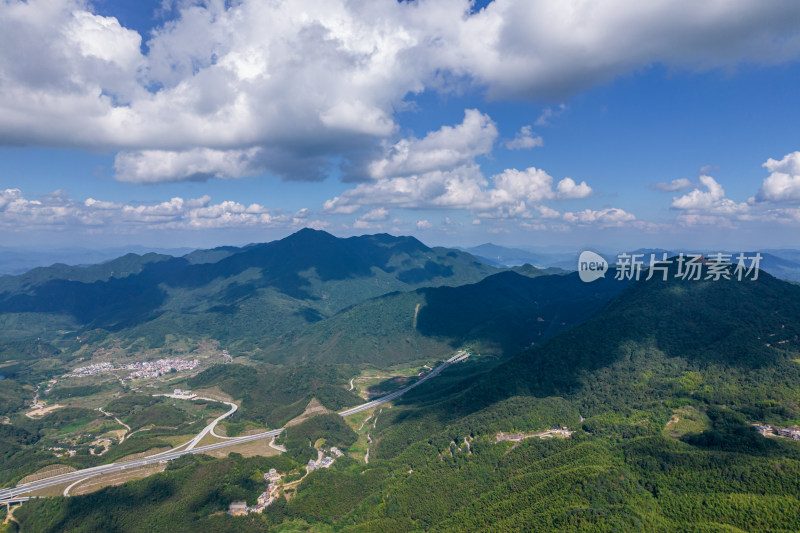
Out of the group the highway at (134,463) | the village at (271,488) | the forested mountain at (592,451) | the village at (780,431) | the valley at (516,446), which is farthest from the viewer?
the highway at (134,463)

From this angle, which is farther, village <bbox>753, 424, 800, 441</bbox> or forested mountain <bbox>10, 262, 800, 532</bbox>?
village <bbox>753, 424, 800, 441</bbox>

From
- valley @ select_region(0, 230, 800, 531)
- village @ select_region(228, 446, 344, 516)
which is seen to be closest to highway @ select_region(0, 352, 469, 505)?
valley @ select_region(0, 230, 800, 531)

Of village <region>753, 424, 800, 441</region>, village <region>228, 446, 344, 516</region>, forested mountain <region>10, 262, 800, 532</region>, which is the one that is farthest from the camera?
village <region>228, 446, 344, 516</region>

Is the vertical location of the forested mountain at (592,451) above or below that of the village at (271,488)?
above

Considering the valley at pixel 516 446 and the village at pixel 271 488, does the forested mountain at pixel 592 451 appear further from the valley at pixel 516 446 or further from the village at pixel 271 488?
the village at pixel 271 488

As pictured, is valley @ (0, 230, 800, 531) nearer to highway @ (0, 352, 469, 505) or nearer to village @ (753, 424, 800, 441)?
village @ (753, 424, 800, 441)

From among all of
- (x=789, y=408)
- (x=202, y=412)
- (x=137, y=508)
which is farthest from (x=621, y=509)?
(x=202, y=412)

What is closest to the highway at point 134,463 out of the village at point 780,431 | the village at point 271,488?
the village at point 271,488

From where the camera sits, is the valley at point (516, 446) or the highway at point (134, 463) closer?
the valley at point (516, 446)

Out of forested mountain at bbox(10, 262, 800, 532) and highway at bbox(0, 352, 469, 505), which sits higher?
forested mountain at bbox(10, 262, 800, 532)

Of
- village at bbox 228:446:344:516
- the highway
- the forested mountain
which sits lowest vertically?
the highway

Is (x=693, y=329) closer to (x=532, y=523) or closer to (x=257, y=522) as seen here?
(x=532, y=523)
